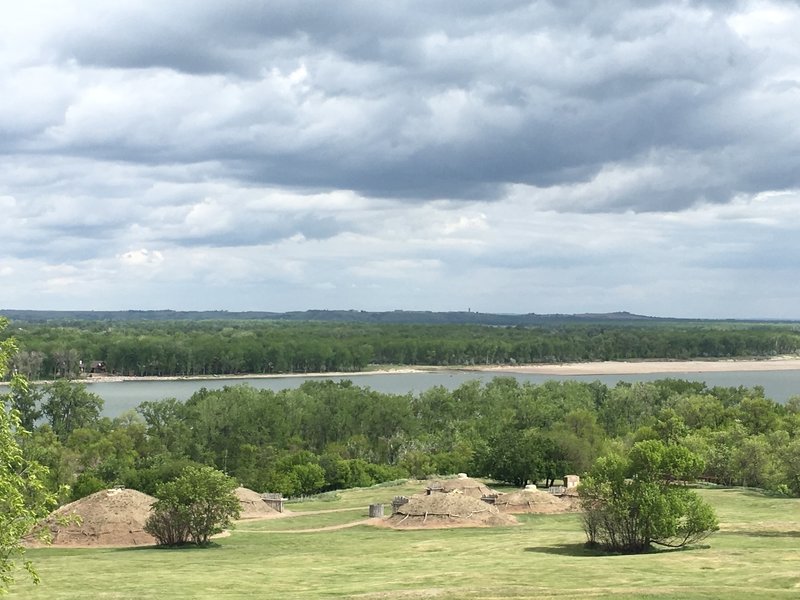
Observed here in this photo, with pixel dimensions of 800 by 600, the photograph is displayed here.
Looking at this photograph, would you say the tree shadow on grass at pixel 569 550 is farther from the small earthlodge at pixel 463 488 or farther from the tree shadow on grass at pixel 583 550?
the small earthlodge at pixel 463 488

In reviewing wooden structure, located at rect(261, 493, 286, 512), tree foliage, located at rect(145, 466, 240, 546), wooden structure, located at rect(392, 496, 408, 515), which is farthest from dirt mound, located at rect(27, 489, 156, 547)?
wooden structure, located at rect(392, 496, 408, 515)

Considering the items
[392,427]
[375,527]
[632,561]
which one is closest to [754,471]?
[375,527]

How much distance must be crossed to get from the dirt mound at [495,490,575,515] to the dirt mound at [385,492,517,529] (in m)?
2.71

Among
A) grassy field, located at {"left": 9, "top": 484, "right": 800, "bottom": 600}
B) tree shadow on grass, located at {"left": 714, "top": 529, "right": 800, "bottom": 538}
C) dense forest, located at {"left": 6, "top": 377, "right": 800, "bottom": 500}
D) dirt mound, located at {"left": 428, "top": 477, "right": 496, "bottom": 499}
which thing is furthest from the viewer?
dense forest, located at {"left": 6, "top": 377, "right": 800, "bottom": 500}

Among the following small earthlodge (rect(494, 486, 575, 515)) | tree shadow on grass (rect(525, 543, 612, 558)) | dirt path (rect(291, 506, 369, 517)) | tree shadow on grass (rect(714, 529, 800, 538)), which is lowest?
dirt path (rect(291, 506, 369, 517))

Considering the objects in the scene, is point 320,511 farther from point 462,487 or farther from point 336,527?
point 462,487

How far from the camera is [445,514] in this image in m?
55.5

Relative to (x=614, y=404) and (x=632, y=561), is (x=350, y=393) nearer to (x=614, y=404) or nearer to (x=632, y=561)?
(x=614, y=404)

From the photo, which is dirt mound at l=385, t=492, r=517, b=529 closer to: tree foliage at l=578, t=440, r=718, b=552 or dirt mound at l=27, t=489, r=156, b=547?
tree foliage at l=578, t=440, r=718, b=552

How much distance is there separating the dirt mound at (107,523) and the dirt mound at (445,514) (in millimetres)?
13639

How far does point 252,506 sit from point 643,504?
29.3 m

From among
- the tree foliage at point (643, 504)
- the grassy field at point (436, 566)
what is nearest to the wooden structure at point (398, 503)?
the grassy field at point (436, 566)

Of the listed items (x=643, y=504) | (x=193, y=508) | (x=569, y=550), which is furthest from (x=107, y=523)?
(x=643, y=504)

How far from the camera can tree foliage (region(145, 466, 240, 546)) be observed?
48.8 m
